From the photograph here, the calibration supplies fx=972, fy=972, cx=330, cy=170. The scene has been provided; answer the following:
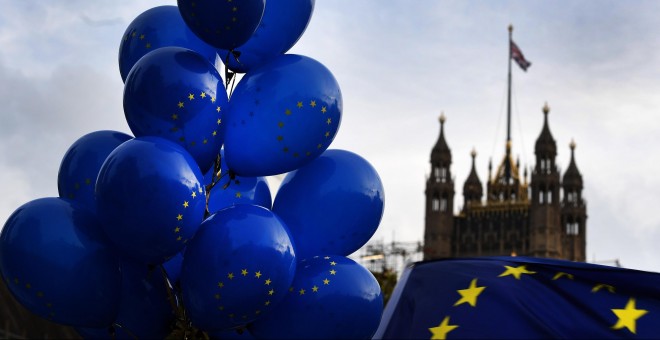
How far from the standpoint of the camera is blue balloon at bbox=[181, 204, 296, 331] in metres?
4.82

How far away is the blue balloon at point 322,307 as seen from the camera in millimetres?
5230

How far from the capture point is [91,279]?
16.1 ft

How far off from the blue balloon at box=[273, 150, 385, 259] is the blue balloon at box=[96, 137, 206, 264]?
0.77 metres

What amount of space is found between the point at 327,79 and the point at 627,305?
2.17m

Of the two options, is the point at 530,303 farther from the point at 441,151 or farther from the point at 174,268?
the point at 441,151

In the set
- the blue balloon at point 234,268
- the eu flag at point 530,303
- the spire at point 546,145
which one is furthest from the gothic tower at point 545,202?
the blue balloon at point 234,268

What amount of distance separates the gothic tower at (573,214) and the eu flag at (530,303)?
70023mm

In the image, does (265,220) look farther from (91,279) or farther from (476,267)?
(476,267)

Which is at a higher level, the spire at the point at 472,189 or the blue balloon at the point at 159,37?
the spire at the point at 472,189

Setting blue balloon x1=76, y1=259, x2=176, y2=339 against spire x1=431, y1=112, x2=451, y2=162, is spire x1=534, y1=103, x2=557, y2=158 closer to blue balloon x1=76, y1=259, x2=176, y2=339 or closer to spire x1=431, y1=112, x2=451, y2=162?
spire x1=431, y1=112, x2=451, y2=162

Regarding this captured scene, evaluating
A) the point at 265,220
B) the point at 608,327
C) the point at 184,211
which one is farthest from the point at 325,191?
the point at 608,327

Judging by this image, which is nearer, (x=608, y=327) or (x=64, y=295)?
(x=64, y=295)

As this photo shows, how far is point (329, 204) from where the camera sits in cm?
543

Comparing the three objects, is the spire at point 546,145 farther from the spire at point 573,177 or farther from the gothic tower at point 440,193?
the gothic tower at point 440,193
